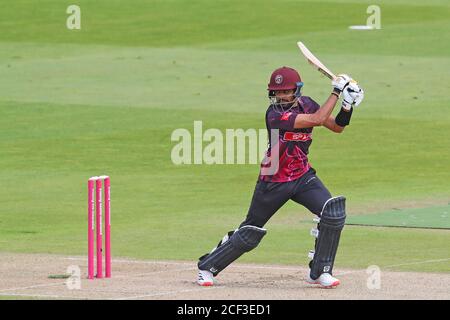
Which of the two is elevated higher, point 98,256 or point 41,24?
point 41,24

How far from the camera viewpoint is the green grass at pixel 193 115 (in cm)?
1941

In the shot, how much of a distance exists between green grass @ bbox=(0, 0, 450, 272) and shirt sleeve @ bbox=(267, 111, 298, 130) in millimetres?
2489

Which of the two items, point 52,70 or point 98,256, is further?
point 52,70

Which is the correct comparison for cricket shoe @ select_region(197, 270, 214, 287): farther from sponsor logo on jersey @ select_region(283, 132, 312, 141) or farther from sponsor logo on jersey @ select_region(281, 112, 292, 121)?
sponsor logo on jersey @ select_region(281, 112, 292, 121)

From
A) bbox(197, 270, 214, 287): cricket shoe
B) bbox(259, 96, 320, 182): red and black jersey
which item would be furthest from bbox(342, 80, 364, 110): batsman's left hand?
bbox(197, 270, 214, 287): cricket shoe

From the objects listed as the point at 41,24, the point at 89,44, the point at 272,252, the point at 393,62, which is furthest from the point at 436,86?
the point at 272,252

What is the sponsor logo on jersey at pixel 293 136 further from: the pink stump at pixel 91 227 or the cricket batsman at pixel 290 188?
the pink stump at pixel 91 227

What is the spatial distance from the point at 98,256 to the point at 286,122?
7.75 ft

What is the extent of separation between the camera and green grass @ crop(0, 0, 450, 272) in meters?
19.4

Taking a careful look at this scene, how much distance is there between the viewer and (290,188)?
1489 cm

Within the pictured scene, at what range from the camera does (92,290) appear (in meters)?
14.6

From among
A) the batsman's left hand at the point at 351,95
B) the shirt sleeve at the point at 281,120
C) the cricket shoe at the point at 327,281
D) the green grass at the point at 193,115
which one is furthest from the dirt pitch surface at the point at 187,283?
the batsman's left hand at the point at 351,95

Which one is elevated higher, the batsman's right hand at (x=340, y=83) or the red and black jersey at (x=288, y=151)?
the batsman's right hand at (x=340, y=83)
